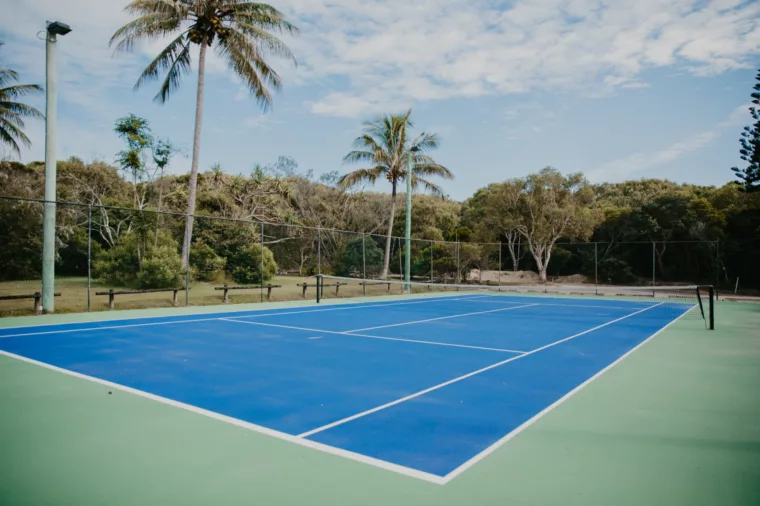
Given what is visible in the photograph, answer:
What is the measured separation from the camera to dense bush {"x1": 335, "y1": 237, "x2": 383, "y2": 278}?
70.2 feet

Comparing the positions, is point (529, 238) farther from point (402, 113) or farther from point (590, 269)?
point (402, 113)

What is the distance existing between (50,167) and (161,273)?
4.74 meters

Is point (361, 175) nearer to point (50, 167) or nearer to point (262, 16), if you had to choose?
point (262, 16)

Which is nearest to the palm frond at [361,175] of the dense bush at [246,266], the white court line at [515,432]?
the dense bush at [246,266]

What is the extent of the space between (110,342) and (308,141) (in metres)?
30.9

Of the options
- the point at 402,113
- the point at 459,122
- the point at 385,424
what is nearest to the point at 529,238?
the point at 459,122

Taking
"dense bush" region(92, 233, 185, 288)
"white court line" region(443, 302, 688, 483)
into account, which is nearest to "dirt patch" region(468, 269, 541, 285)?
"dense bush" region(92, 233, 185, 288)

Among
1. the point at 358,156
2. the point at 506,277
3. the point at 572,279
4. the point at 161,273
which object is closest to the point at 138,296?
the point at 161,273

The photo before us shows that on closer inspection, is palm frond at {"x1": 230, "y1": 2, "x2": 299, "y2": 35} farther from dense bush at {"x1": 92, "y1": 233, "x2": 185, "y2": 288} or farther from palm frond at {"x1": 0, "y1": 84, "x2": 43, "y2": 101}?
palm frond at {"x1": 0, "y1": 84, "x2": 43, "y2": 101}

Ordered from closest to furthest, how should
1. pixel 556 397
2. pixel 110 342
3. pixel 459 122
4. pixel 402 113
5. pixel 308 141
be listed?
pixel 556 397, pixel 110 342, pixel 402 113, pixel 459 122, pixel 308 141

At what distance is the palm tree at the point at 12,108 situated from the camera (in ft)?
74.9

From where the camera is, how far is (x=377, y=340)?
9.19 metres

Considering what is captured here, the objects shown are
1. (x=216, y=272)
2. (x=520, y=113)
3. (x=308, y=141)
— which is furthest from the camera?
(x=308, y=141)

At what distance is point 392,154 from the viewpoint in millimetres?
25375
